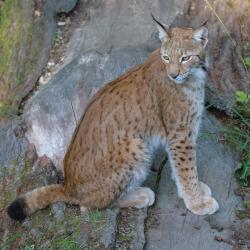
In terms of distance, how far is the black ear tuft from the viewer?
4137mm

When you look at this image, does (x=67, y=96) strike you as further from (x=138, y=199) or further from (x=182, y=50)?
(x=182, y=50)

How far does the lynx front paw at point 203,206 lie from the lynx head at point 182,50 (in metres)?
0.87

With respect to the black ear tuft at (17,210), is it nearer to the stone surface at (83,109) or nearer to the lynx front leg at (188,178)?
the stone surface at (83,109)

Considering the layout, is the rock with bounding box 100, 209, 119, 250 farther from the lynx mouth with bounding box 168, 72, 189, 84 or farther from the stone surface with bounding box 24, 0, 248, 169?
the lynx mouth with bounding box 168, 72, 189, 84

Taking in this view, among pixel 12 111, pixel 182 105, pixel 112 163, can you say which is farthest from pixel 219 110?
pixel 12 111

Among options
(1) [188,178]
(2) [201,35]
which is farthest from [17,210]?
(2) [201,35]

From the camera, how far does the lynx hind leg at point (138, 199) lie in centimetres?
433

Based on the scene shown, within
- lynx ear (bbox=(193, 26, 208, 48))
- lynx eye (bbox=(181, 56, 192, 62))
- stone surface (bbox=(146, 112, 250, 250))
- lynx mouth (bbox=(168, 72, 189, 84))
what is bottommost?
stone surface (bbox=(146, 112, 250, 250))

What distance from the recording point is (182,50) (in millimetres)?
4023

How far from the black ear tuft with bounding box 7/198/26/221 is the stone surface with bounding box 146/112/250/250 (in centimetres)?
87

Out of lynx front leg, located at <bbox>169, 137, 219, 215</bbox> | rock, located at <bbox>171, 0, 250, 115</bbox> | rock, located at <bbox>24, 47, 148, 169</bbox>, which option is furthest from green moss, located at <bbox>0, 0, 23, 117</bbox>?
rock, located at <bbox>171, 0, 250, 115</bbox>

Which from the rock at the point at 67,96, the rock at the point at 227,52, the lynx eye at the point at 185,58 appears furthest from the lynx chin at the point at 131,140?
the rock at the point at 227,52

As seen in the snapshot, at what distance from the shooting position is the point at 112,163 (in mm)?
4207

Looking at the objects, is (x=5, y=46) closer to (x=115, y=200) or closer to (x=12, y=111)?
(x=12, y=111)
